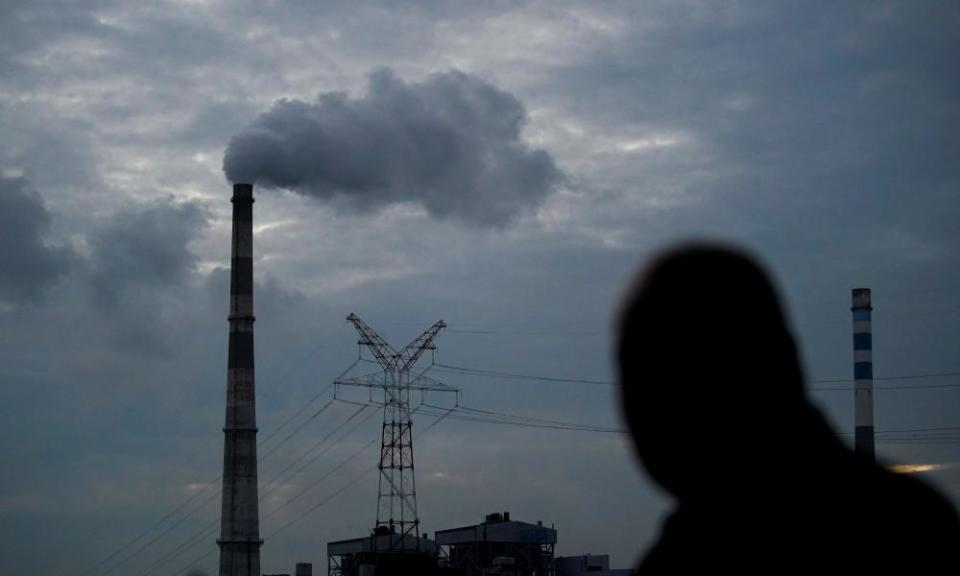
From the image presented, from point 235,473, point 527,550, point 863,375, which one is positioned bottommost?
point 527,550

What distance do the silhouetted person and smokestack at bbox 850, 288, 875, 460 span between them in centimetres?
6846

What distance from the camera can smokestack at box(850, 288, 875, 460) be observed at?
6806 cm

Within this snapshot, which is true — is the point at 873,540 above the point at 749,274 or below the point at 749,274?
below

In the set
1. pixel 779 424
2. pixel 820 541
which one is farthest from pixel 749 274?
pixel 820 541

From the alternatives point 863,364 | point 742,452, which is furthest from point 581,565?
point 742,452

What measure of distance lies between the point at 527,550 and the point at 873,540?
78.7 meters

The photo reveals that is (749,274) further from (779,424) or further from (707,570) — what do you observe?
(707,570)

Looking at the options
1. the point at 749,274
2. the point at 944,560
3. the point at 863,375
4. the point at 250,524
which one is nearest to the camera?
the point at 944,560

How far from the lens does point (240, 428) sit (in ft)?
241

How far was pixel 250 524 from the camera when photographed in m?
74.8

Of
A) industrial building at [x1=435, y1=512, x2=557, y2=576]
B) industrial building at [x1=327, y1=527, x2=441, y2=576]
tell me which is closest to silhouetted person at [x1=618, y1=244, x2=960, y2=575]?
industrial building at [x1=327, y1=527, x2=441, y2=576]

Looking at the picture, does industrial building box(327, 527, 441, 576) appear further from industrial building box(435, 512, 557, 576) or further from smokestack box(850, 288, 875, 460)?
smokestack box(850, 288, 875, 460)

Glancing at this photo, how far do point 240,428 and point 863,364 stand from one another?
3743 centimetres

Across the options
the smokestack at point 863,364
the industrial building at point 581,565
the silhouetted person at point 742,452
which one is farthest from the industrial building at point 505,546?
the silhouetted person at point 742,452
